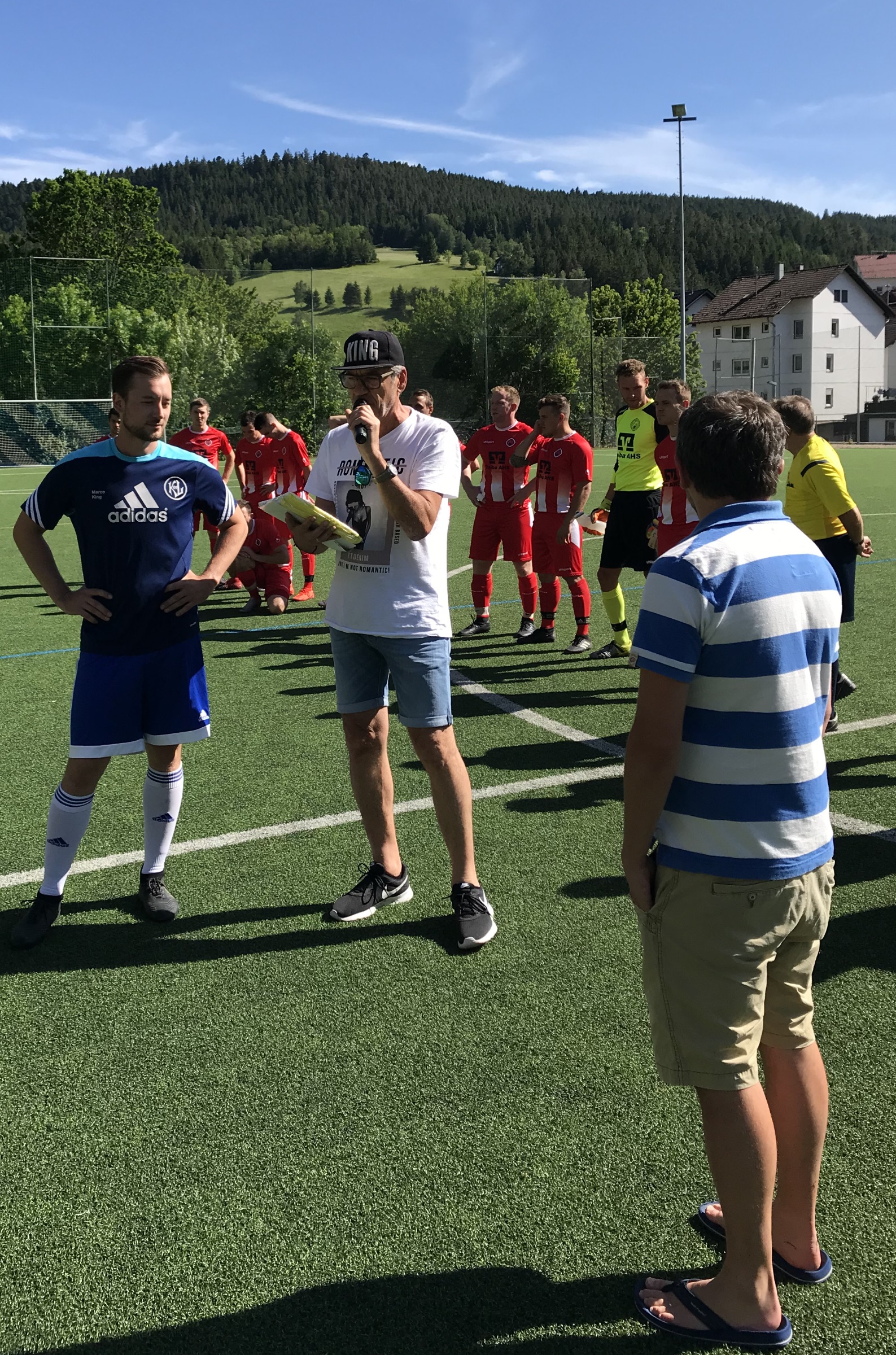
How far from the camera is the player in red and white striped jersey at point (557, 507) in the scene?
945cm

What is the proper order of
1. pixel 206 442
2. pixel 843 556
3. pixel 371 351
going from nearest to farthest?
pixel 371 351 < pixel 843 556 < pixel 206 442

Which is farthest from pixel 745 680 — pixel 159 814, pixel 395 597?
pixel 159 814

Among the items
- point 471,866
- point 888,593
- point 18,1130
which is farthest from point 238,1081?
point 888,593

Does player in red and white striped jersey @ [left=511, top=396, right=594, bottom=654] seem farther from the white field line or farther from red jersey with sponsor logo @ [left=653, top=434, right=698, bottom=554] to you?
the white field line

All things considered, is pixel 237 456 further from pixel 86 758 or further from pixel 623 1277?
pixel 623 1277

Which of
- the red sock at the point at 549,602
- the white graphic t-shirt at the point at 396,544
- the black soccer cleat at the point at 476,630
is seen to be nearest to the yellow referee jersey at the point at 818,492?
the white graphic t-shirt at the point at 396,544

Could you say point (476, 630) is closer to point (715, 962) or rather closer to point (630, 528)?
point (630, 528)

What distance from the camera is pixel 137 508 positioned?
3.93 meters

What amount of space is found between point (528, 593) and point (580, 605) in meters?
0.80

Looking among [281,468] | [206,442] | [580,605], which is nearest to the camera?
[580,605]

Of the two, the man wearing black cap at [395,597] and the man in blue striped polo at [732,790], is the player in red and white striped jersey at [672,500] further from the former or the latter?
the man in blue striped polo at [732,790]

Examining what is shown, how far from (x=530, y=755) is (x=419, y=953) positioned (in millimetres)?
2574

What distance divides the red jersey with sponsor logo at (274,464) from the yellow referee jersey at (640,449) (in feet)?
16.3

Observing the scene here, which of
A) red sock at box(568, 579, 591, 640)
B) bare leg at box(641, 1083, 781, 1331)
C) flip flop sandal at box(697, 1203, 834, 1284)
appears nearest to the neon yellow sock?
red sock at box(568, 579, 591, 640)
